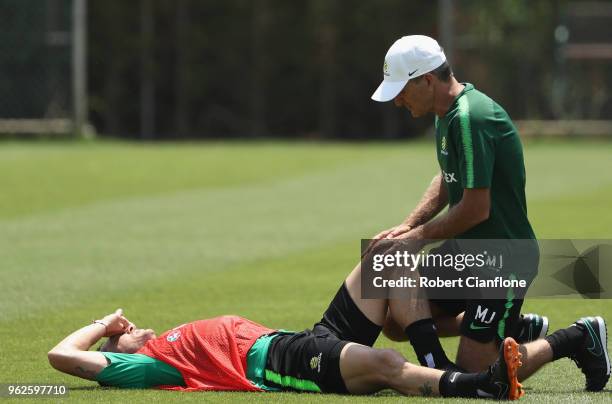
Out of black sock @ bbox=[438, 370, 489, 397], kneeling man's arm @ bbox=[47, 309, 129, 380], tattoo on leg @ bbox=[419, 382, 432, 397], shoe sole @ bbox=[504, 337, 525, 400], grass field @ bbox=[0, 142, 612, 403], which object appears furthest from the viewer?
grass field @ bbox=[0, 142, 612, 403]

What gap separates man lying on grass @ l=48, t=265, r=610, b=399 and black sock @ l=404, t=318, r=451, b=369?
0.36 feet

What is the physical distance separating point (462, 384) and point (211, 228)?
946 centimetres

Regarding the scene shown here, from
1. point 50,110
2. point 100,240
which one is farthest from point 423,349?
point 50,110

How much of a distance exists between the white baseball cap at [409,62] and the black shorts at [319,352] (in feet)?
3.90

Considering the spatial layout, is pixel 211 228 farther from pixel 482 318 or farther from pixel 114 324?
pixel 482 318

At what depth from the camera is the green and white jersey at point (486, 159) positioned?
25.5ft

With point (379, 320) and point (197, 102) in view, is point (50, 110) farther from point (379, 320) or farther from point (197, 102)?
point (379, 320)

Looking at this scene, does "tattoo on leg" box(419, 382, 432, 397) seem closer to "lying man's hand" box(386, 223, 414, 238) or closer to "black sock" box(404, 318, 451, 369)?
"black sock" box(404, 318, 451, 369)

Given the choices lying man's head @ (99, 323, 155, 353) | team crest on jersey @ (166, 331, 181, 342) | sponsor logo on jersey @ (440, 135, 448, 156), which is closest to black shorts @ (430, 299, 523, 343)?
sponsor logo on jersey @ (440, 135, 448, 156)

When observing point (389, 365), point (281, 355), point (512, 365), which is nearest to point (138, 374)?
point (281, 355)

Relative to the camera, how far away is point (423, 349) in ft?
25.9

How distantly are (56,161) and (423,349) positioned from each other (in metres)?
17.6

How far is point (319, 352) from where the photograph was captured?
7801 mm

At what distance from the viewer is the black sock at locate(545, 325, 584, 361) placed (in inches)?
316
